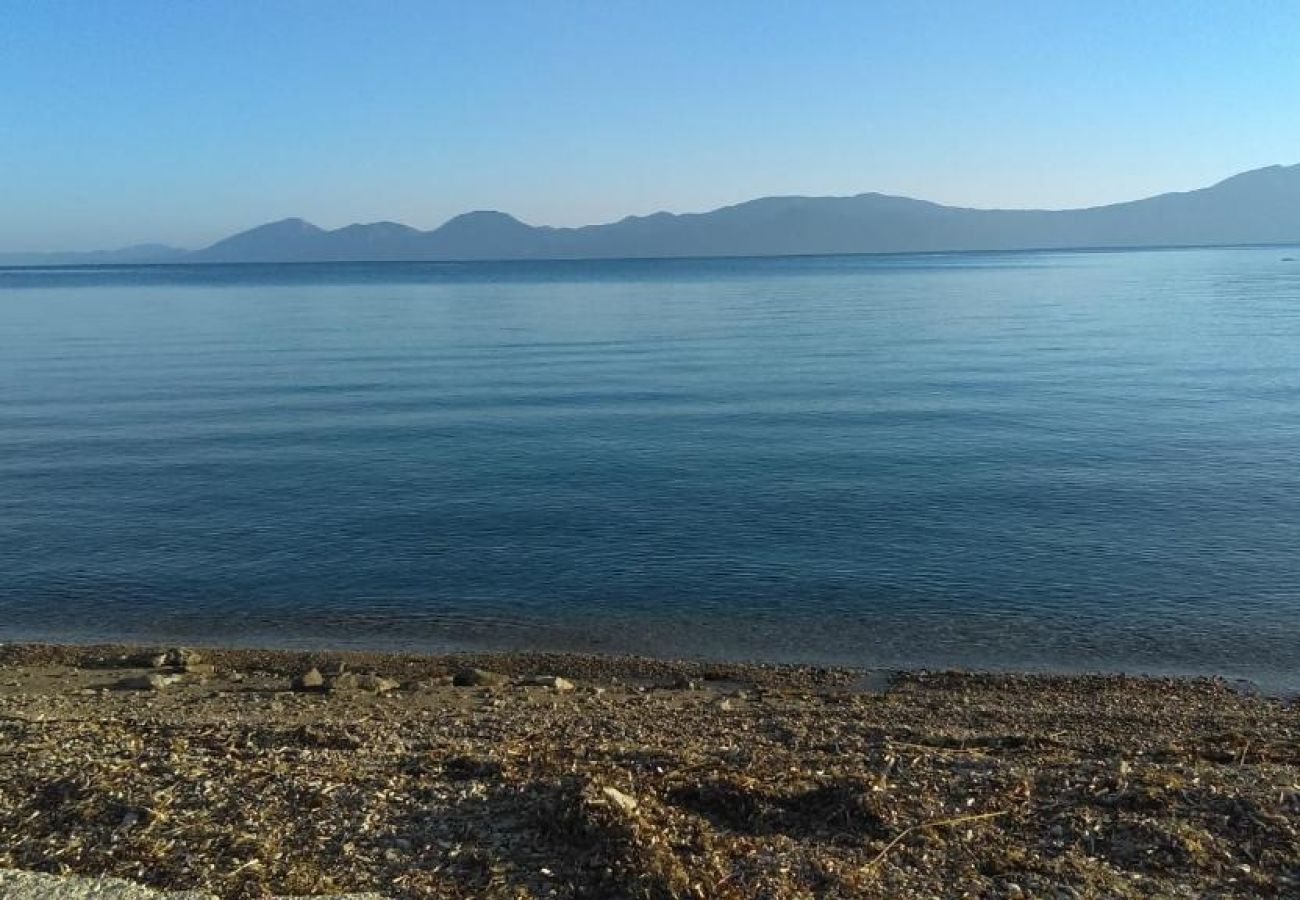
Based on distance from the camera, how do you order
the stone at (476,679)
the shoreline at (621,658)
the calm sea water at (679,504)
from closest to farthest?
the stone at (476,679) → the shoreline at (621,658) → the calm sea water at (679,504)

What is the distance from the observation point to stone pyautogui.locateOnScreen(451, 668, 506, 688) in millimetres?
13031

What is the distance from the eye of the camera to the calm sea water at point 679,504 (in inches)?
609

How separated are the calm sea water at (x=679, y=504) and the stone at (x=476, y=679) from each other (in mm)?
1833

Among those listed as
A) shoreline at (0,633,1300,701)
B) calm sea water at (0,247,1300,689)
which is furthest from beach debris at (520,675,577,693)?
calm sea water at (0,247,1300,689)

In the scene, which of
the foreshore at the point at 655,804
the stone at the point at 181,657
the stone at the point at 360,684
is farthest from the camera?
the stone at the point at 181,657

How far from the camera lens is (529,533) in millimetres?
19562

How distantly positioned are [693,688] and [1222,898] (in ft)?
25.6

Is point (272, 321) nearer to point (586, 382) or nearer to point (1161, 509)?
point (586, 382)

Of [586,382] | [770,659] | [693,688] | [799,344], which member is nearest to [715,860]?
[693,688]

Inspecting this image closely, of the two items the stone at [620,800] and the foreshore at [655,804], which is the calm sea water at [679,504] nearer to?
the foreshore at [655,804]

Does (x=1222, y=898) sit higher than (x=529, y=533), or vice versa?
(x=1222, y=898)

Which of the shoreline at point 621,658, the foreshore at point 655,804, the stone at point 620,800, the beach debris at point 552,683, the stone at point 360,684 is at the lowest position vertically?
the shoreline at point 621,658

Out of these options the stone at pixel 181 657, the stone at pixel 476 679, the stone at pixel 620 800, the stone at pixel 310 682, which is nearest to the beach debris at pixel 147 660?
the stone at pixel 181 657

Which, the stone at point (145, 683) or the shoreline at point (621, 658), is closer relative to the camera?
the stone at point (145, 683)
